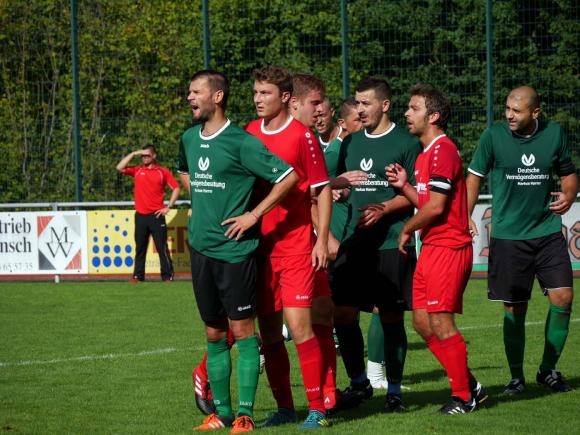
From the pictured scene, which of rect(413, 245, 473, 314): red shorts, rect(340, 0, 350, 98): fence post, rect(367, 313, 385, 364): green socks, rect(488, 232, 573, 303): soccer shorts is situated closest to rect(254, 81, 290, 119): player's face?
rect(413, 245, 473, 314): red shorts

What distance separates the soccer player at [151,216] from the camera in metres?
19.5

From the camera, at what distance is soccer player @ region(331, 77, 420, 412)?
808 centimetres

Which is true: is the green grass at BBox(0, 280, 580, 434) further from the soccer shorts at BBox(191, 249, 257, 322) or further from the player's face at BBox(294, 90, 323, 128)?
the player's face at BBox(294, 90, 323, 128)

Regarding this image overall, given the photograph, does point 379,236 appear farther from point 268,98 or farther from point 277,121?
point 268,98

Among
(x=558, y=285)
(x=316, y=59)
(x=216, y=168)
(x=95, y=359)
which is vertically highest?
(x=316, y=59)

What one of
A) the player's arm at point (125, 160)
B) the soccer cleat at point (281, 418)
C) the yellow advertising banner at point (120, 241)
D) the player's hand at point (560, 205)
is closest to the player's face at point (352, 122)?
the player's hand at point (560, 205)

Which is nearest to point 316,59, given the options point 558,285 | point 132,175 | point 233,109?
point 233,109

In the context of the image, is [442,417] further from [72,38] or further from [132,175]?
[72,38]

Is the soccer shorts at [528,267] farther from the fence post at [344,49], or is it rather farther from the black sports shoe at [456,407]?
the fence post at [344,49]

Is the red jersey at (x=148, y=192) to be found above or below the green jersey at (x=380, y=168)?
below

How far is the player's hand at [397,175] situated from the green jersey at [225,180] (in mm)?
881

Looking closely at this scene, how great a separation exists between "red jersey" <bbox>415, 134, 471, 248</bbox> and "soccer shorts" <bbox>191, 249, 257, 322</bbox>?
1307 millimetres

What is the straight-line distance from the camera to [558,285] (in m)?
8.84

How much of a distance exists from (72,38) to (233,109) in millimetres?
3571
